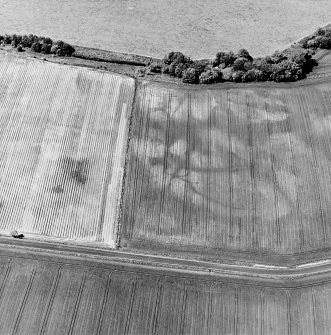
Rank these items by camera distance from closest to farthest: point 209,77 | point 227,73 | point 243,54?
point 209,77 → point 227,73 → point 243,54

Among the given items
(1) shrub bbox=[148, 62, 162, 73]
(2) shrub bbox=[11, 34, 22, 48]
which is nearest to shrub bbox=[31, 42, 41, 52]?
(2) shrub bbox=[11, 34, 22, 48]

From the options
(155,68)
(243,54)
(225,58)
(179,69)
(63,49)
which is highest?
(243,54)

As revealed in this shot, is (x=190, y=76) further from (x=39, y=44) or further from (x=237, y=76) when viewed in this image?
(x=39, y=44)

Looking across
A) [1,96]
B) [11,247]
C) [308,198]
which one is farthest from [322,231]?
[1,96]

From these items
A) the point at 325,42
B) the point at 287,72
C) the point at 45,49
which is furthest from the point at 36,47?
the point at 325,42

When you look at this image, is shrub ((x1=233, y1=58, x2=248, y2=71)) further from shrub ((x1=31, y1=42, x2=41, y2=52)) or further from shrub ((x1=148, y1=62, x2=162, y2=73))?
shrub ((x1=31, y1=42, x2=41, y2=52))

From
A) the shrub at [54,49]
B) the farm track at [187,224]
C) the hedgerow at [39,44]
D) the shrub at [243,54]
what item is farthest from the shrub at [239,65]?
the shrub at [54,49]

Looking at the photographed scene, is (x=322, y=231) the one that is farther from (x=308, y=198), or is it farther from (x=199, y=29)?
(x=199, y=29)

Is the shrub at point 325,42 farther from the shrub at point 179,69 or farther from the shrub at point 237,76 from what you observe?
the shrub at point 179,69
